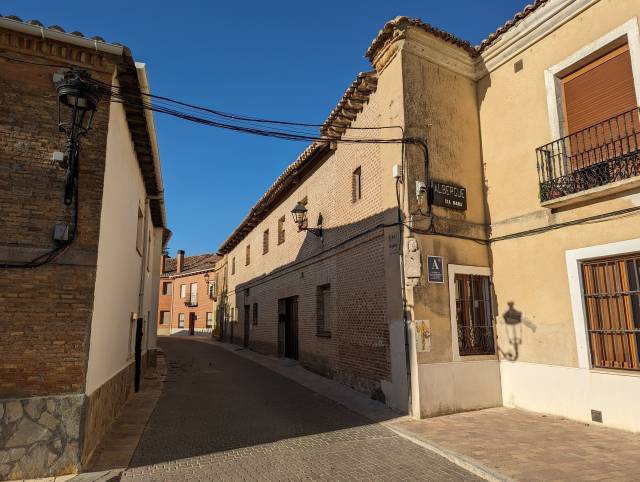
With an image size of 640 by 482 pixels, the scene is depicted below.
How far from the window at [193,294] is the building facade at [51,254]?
33.0m

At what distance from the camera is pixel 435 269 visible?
24.9 feet

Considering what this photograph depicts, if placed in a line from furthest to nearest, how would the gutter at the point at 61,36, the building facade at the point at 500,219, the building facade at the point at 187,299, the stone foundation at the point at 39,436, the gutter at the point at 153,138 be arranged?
1. the building facade at the point at 187,299
2. the building facade at the point at 500,219
3. the gutter at the point at 153,138
4. the gutter at the point at 61,36
5. the stone foundation at the point at 39,436

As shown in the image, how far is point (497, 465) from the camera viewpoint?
16.1ft

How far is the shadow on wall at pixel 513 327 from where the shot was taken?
770cm

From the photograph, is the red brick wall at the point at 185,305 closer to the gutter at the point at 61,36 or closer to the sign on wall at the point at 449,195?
the sign on wall at the point at 449,195

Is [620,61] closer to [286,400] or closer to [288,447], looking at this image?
[288,447]

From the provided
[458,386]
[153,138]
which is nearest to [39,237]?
[153,138]

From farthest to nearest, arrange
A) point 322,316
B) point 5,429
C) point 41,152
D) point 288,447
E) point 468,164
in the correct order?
point 322,316 < point 468,164 < point 288,447 < point 41,152 < point 5,429

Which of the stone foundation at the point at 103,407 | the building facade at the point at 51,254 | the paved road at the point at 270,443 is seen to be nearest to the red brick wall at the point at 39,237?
the building facade at the point at 51,254

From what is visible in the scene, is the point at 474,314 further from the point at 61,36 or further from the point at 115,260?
the point at 61,36

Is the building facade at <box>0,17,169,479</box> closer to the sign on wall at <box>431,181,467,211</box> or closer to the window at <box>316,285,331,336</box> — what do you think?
the sign on wall at <box>431,181,467,211</box>

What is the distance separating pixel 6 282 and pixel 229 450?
3363mm

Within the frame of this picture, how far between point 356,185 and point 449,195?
2649 mm

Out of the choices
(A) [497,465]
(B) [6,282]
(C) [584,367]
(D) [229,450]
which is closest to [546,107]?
(C) [584,367]
